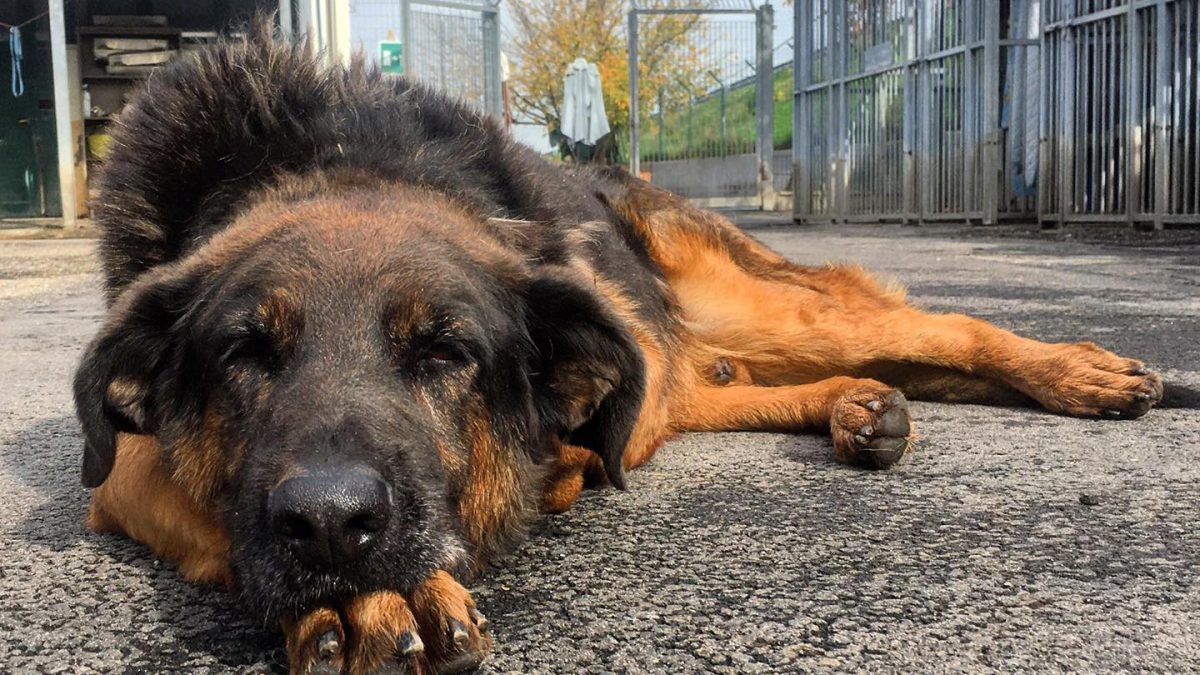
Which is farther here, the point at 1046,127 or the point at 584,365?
the point at 1046,127

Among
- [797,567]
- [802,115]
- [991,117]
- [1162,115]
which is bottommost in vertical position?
[797,567]

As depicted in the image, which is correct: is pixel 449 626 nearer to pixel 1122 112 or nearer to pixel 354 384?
pixel 354 384

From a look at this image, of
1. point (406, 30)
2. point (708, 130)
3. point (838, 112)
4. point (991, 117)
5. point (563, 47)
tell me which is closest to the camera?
point (991, 117)

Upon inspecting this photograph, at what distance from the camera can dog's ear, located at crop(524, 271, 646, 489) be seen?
9.02ft

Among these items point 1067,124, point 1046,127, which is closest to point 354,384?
point 1067,124

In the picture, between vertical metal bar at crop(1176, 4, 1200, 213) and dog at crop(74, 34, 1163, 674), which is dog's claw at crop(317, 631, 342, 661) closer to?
dog at crop(74, 34, 1163, 674)

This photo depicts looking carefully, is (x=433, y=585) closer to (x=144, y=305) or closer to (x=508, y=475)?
(x=508, y=475)

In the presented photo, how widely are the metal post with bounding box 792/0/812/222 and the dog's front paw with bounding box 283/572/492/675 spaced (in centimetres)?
1994

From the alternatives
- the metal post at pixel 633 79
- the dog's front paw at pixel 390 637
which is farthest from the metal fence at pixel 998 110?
the dog's front paw at pixel 390 637

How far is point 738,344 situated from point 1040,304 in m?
3.49

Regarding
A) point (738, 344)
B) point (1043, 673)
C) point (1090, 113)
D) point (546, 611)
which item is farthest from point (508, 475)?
point (1090, 113)

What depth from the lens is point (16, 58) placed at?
1905 centimetres

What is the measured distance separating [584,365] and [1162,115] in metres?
12.4

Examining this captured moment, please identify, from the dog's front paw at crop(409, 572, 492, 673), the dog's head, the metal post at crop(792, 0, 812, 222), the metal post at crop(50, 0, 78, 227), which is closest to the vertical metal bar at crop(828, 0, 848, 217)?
the metal post at crop(792, 0, 812, 222)
